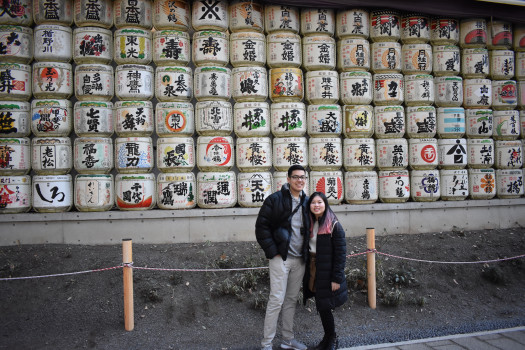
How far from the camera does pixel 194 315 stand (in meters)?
4.15

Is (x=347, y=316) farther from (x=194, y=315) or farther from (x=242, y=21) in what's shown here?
(x=242, y=21)

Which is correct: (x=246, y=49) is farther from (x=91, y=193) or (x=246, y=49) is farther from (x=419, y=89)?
(x=91, y=193)

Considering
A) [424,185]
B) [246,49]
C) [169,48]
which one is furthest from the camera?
[424,185]

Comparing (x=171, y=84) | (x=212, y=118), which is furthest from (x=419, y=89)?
(x=171, y=84)

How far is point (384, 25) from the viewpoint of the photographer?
6.18 m

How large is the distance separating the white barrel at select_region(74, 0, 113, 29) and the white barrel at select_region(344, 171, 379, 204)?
4.25 m

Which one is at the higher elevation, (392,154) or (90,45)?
(90,45)

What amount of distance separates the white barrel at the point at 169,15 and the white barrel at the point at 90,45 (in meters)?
0.78

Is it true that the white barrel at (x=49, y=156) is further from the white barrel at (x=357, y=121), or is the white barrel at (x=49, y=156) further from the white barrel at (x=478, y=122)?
the white barrel at (x=478, y=122)

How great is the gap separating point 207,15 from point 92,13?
1.60m

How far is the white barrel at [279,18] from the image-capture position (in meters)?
5.91

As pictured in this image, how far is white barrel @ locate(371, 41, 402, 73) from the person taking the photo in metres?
6.16

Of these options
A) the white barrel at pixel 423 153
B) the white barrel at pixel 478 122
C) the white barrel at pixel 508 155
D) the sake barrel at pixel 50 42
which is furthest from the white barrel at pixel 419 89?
the sake barrel at pixel 50 42

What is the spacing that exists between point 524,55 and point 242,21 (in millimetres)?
4897
